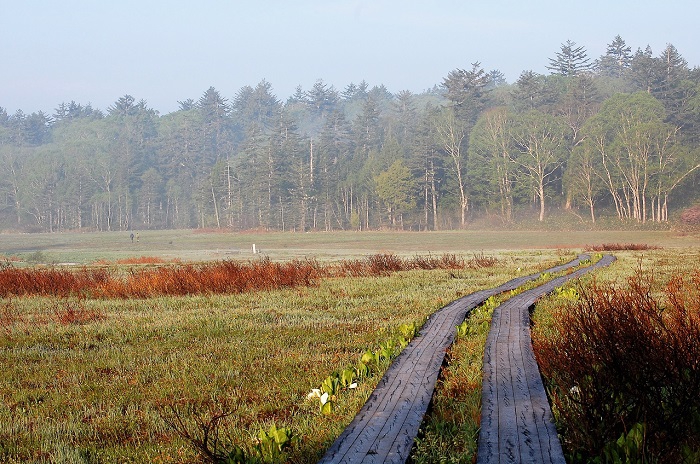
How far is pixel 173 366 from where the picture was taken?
28.5 ft

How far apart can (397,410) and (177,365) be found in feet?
13.2

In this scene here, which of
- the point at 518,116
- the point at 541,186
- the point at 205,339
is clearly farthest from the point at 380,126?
the point at 205,339

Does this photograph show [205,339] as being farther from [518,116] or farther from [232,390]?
[518,116]

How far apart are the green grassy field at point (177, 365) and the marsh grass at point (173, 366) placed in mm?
19

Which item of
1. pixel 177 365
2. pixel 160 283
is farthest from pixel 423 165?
pixel 177 365

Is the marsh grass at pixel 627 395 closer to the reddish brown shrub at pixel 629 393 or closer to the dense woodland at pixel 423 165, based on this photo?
the reddish brown shrub at pixel 629 393

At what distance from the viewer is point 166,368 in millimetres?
8570

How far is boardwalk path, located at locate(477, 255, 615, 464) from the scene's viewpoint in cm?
446

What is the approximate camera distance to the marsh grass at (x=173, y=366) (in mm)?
5789

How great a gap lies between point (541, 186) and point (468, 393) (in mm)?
72602

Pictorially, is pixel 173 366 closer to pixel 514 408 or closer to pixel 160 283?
pixel 514 408

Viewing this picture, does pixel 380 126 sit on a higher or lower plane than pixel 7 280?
higher

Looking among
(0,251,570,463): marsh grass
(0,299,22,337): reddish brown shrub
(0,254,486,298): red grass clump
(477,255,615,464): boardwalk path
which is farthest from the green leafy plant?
(0,254,486,298): red grass clump

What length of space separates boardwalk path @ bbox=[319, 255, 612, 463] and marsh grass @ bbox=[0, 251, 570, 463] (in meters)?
0.22
